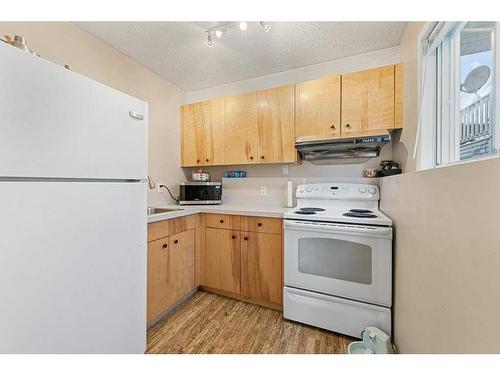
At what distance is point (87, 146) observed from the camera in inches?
34.9

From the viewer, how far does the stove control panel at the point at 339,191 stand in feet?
6.66

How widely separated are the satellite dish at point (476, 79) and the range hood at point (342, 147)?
28.0 inches

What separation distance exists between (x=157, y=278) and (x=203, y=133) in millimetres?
1683

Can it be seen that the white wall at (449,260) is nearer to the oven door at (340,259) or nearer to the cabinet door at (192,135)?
the oven door at (340,259)

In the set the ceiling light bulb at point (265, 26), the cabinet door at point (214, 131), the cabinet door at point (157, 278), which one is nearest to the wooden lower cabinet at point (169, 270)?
the cabinet door at point (157, 278)

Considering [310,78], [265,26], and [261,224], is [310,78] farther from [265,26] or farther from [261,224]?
[261,224]

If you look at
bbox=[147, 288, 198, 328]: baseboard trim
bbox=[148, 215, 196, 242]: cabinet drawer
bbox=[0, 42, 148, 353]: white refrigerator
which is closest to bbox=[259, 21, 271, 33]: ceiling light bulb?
bbox=[0, 42, 148, 353]: white refrigerator

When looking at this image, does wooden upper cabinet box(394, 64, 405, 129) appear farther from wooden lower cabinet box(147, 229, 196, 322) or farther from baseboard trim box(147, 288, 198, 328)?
baseboard trim box(147, 288, 198, 328)

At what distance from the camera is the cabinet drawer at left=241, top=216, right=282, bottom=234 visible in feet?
6.24

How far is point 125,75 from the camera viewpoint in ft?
6.80

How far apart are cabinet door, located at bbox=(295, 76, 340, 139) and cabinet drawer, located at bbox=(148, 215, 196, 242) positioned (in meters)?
1.38

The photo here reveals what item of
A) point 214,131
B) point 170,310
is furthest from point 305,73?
point 170,310
